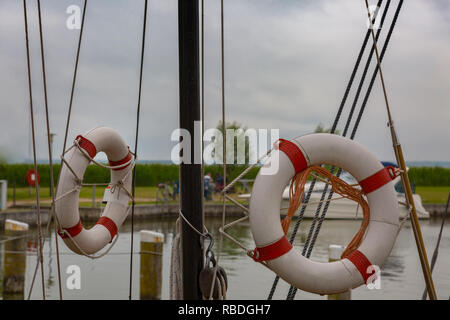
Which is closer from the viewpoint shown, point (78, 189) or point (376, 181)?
point (376, 181)

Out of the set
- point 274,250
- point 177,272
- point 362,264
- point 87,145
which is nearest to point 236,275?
point 87,145

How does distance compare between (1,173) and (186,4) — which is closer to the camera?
(186,4)

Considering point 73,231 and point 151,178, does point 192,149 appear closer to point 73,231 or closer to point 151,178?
point 73,231

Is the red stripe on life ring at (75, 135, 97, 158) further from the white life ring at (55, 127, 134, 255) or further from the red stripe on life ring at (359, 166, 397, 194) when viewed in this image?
the red stripe on life ring at (359, 166, 397, 194)

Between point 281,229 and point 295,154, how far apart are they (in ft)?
1.17

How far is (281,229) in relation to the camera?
8.18ft

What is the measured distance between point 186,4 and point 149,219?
1501cm

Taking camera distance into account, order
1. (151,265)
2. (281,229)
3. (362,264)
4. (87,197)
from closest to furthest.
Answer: (281,229)
(362,264)
(151,265)
(87,197)

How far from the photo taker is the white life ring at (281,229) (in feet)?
8.17
